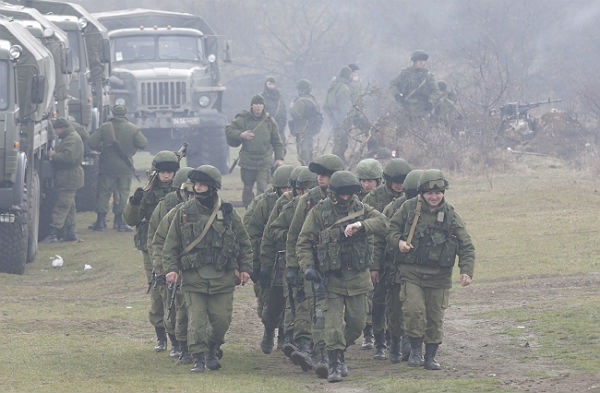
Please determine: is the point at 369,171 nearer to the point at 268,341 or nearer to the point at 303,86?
the point at 268,341

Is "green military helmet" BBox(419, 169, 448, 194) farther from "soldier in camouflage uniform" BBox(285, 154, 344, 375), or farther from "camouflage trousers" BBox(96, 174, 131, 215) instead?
"camouflage trousers" BBox(96, 174, 131, 215)

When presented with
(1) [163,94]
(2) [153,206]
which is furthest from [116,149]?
(2) [153,206]

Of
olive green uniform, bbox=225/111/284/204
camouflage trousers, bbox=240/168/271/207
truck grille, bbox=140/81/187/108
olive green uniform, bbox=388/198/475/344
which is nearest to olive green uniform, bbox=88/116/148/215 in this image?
olive green uniform, bbox=225/111/284/204

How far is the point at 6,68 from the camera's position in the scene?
575 inches

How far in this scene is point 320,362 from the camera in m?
9.39

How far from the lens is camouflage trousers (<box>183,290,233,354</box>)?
30.9 ft

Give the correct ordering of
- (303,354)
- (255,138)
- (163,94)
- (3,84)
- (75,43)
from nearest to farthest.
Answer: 1. (303,354)
2. (3,84)
3. (255,138)
4. (75,43)
5. (163,94)

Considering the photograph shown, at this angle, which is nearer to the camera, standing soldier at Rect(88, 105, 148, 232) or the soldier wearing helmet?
the soldier wearing helmet

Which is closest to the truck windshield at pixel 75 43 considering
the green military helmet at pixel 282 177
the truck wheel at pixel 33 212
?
the truck wheel at pixel 33 212

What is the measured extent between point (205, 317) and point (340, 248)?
1.18m

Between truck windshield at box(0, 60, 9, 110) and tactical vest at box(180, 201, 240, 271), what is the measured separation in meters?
5.75

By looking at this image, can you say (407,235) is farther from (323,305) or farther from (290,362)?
(290,362)

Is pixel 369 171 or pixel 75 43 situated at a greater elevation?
pixel 75 43

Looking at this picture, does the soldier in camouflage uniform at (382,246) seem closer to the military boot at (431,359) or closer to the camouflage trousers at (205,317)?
the military boot at (431,359)
